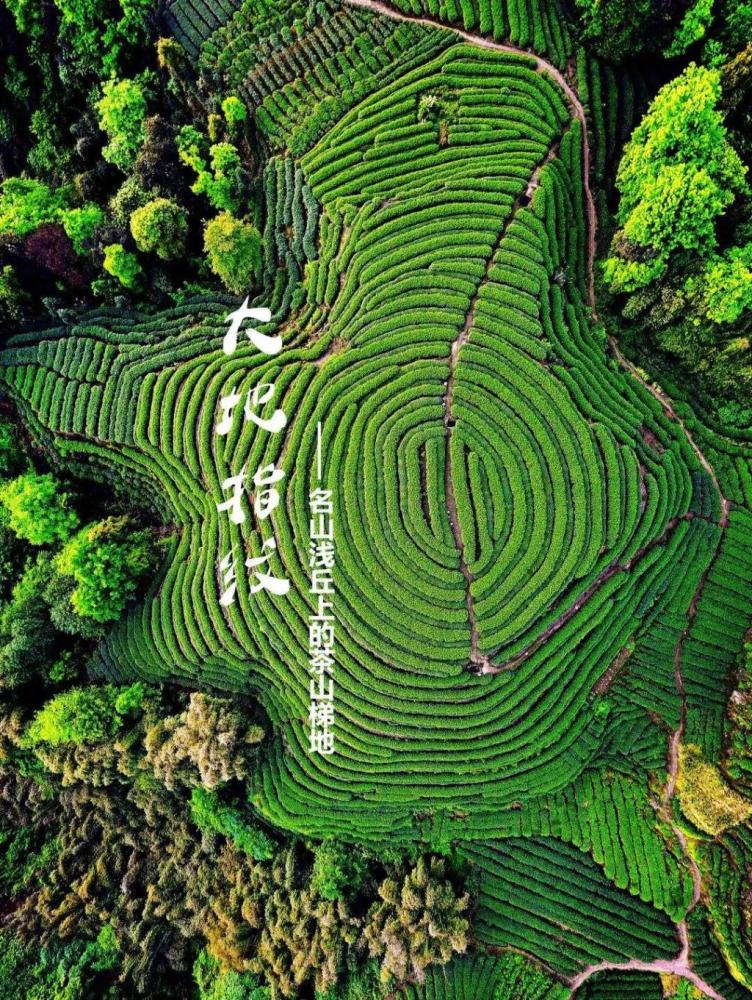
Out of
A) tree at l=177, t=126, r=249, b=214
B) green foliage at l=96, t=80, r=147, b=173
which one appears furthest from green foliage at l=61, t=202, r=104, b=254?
tree at l=177, t=126, r=249, b=214

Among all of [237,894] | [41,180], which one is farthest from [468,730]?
[41,180]

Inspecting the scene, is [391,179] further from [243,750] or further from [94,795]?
[94,795]

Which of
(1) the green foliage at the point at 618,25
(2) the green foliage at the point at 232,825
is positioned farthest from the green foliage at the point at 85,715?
(1) the green foliage at the point at 618,25

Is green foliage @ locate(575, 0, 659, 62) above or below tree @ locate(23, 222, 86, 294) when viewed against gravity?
above

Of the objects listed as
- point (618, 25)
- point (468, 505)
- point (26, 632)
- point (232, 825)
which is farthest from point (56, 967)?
point (618, 25)

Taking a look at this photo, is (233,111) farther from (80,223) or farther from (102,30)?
(80,223)

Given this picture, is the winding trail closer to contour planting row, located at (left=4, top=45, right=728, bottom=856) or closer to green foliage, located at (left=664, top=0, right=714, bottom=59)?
contour planting row, located at (left=4, top=45, right=728, bottom=856)

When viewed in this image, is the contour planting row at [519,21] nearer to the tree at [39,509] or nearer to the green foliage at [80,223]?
the green foliage at [80,223]
